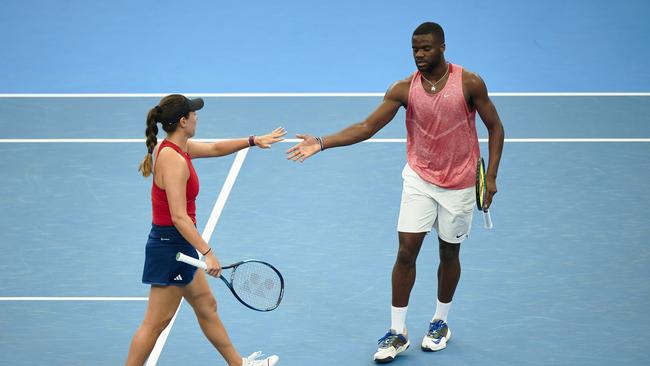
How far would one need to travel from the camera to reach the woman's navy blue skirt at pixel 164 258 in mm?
6332

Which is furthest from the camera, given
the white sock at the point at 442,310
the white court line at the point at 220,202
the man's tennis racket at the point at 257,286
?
the white court line at the point at 220,202

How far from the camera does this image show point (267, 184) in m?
10.3

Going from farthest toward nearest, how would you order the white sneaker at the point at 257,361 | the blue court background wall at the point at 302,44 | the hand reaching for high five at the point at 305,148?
the blue court background wall at the point at 302,44 < the hand reaching for high five at the point at 305,148 < the white sneaker at the point at 257,361

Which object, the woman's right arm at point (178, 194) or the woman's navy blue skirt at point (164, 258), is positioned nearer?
the woman's right arm at point (178, 194)

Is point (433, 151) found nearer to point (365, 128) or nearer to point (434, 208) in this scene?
point (434, 208)

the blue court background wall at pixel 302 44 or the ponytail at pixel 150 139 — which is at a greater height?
the blue court background wall at pixel 302 44

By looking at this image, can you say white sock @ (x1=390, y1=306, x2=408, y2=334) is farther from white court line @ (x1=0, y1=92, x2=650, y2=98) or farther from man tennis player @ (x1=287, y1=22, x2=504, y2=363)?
white court line @ (x1=0, y1=92, x2=650, y2=98)

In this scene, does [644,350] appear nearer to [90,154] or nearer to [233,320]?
[233,320]

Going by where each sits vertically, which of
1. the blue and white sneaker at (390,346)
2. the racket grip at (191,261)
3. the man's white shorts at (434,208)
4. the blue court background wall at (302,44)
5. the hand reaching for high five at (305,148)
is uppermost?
the blue court background wall at (302,44)

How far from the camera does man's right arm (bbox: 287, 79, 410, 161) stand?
7.05 meters

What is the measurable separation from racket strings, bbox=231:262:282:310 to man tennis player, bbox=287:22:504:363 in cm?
78

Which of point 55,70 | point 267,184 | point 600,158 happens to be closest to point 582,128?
point 600,158

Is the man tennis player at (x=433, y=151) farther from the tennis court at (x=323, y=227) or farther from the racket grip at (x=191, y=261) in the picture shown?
the racket grip at (x=191, y=261)

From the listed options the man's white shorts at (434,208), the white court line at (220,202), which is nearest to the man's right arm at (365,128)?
the man's white shorts at (434,208)
